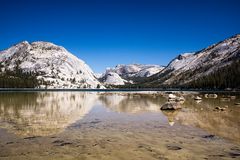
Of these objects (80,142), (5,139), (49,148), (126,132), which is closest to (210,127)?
(126,132)

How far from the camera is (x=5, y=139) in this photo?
23.7 meters

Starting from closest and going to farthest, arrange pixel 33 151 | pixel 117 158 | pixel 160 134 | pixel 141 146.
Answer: pixel 117 158 < pixel 33 151 < pixel 141 146 < pixel 160 134

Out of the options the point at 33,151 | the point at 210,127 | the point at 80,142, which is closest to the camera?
the point at 33,151

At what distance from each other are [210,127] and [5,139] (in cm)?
2253

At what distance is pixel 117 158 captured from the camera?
1803 cm

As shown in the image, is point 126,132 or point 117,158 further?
point 126,132

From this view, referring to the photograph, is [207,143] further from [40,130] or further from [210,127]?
[40,130]

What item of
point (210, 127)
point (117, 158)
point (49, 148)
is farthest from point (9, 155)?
point (210, 127)

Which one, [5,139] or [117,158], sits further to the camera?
[5,139]

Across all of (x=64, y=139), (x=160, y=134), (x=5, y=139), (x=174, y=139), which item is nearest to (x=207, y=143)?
(x=174, y=139)

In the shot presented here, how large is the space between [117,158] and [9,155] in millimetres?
7572

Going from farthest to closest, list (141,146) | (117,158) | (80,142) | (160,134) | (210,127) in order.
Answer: (210,127) → (160,134) → (80,142) → (141,146) → (117,158)

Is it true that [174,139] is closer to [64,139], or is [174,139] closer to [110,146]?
[110,146]

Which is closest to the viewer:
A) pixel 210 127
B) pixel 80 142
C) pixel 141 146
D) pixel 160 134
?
pixel 141 146
